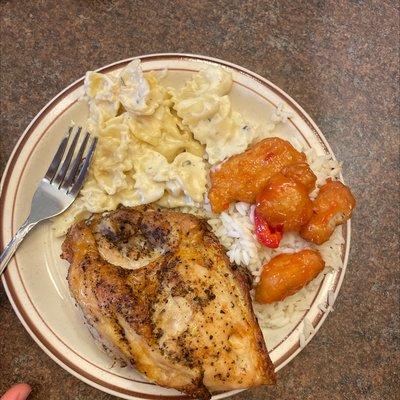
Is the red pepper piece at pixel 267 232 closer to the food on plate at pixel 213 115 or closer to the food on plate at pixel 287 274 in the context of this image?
the food on plate at pixel 287 274

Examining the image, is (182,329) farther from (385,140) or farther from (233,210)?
(385,140)

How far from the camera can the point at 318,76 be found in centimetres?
272

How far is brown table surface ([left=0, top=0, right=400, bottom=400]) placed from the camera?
2629mm

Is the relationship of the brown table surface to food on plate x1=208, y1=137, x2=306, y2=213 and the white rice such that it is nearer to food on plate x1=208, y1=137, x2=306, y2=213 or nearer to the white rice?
the white rice

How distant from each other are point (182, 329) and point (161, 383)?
0.26 m

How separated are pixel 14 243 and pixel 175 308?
0.87 meters

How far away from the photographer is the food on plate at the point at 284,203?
6.90ft

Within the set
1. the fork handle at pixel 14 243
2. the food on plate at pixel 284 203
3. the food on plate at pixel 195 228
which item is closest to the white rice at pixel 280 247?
the food on plate at pixel 195 228

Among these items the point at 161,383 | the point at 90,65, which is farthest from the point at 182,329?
the point at 90,65

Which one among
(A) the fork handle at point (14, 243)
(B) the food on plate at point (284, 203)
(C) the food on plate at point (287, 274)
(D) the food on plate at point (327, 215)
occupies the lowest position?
(C) the food on plate at point (287, 274)

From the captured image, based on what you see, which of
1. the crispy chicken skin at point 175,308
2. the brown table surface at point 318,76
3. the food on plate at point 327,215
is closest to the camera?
the crispy chicken skin at point 175,308

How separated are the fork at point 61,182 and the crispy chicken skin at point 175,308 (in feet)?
0.98

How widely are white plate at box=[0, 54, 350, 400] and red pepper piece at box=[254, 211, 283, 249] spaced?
346 mm

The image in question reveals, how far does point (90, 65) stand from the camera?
2.64 meters
